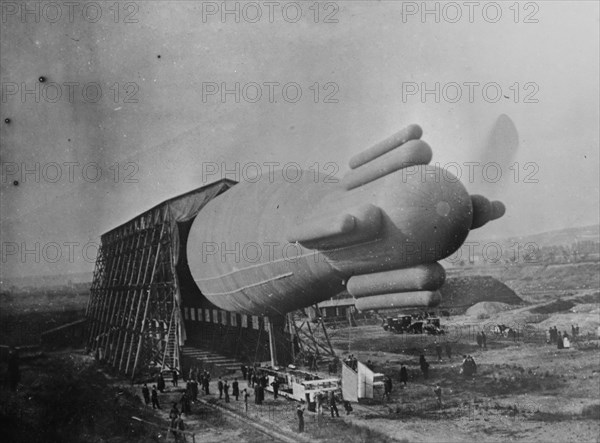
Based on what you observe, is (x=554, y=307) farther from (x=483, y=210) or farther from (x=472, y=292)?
(x=483, y=210)

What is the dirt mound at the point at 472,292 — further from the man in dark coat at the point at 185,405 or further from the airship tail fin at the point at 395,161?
the airship tail fin at the point at 395,161

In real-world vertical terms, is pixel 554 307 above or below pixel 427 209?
below

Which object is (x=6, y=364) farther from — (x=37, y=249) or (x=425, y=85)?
(x=425, y=85)

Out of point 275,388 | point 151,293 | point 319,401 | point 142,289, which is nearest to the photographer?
point 319,401

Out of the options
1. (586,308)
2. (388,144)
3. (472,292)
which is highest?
(388,144)

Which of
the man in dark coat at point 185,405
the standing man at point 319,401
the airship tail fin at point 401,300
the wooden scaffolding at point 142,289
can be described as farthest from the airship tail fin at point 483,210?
the wooden scaffolding at point 142,289

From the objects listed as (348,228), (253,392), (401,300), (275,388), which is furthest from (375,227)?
(253,392)

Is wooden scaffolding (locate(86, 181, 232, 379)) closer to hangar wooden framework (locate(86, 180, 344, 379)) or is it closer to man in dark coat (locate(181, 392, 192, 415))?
hangar wooden framework (locate(86, 180, 344, 379))
